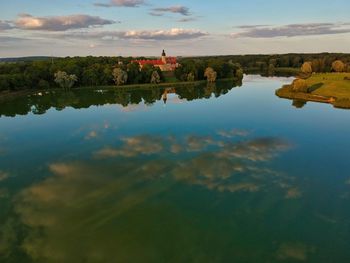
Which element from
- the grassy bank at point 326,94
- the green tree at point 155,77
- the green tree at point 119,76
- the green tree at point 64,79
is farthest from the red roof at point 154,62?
the grassy bank at point 326,94

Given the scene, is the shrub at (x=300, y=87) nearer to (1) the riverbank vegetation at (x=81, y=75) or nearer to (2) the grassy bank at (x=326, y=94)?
(2) the grassy bank at (x=326, y=94)

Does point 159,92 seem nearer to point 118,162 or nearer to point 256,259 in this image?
point 118,162

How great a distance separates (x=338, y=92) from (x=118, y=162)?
5121 centimetres

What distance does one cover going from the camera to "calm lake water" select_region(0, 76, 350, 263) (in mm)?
16844

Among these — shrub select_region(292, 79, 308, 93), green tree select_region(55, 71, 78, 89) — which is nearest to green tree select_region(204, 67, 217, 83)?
shrub select_region(292, 79, 308, 93)

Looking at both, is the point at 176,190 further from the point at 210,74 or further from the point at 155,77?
the point at 210,74

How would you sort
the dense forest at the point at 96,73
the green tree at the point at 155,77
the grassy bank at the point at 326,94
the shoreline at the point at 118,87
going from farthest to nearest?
the green tree at the point at 155,77 < the dense forest at the point at 96,73 < the shoreline at the point at 118,87 < the grassy bank at the point at 326,94

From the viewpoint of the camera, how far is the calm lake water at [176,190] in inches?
663

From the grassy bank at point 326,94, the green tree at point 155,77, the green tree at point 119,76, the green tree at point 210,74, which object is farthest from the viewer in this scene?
the green tree at point 210,74

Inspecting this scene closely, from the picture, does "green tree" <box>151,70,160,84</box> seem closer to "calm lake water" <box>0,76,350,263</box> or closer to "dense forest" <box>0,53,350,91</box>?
"dense forest" <box>0,53,350,91</box>

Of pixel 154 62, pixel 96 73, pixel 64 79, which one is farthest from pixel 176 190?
pixel 154 62

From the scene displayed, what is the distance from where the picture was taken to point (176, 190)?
23.3 meters

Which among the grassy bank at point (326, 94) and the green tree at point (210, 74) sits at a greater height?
the green tree at point (210, 74)

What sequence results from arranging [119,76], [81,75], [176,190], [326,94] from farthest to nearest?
1. [81,75]
2. [119,76]
3. [326,94]
4. [176,190]
